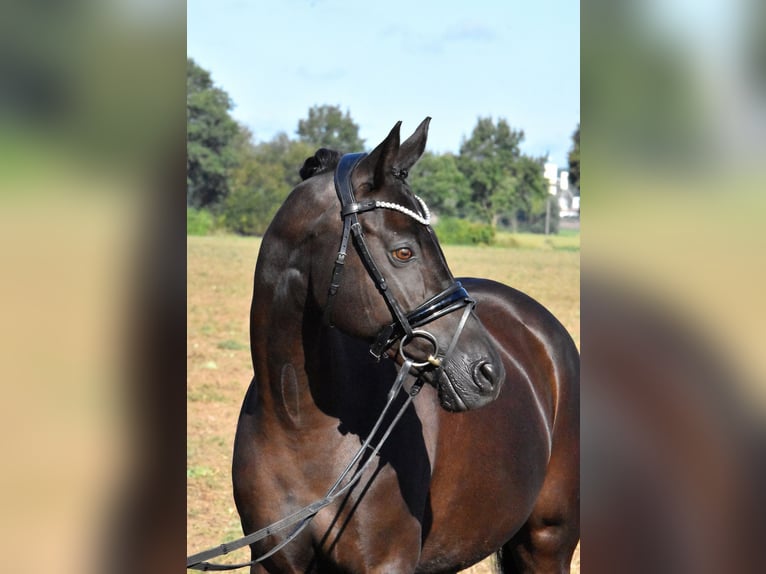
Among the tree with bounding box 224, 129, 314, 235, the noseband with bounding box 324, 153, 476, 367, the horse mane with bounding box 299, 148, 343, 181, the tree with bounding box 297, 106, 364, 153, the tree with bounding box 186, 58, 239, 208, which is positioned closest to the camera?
the noseband with bounding box 324, 153, 476, 367

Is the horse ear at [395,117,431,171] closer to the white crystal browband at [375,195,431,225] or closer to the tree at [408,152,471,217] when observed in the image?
the white crystal browband at [375,195,431,225]

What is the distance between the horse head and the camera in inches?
108

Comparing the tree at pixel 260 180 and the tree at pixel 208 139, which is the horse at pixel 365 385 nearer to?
the tree at pixel 260 180

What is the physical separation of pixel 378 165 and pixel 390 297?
438 millimetres

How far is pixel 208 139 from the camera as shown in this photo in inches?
2044

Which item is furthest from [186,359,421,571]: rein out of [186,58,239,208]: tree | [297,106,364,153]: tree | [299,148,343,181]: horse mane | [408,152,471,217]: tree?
[297,106,364,153]: tree

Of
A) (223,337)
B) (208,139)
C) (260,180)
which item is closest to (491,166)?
(260,180)

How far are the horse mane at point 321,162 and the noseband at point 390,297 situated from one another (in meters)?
0.25

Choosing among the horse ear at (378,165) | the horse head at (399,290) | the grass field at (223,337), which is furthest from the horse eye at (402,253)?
the grass field at (223,337)

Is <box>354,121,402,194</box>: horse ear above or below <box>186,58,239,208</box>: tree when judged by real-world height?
below

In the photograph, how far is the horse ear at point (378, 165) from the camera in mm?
2775

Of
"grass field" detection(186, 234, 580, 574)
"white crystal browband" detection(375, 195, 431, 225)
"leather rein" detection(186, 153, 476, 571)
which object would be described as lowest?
"grass field" detection(186, 234, 580, 574)
